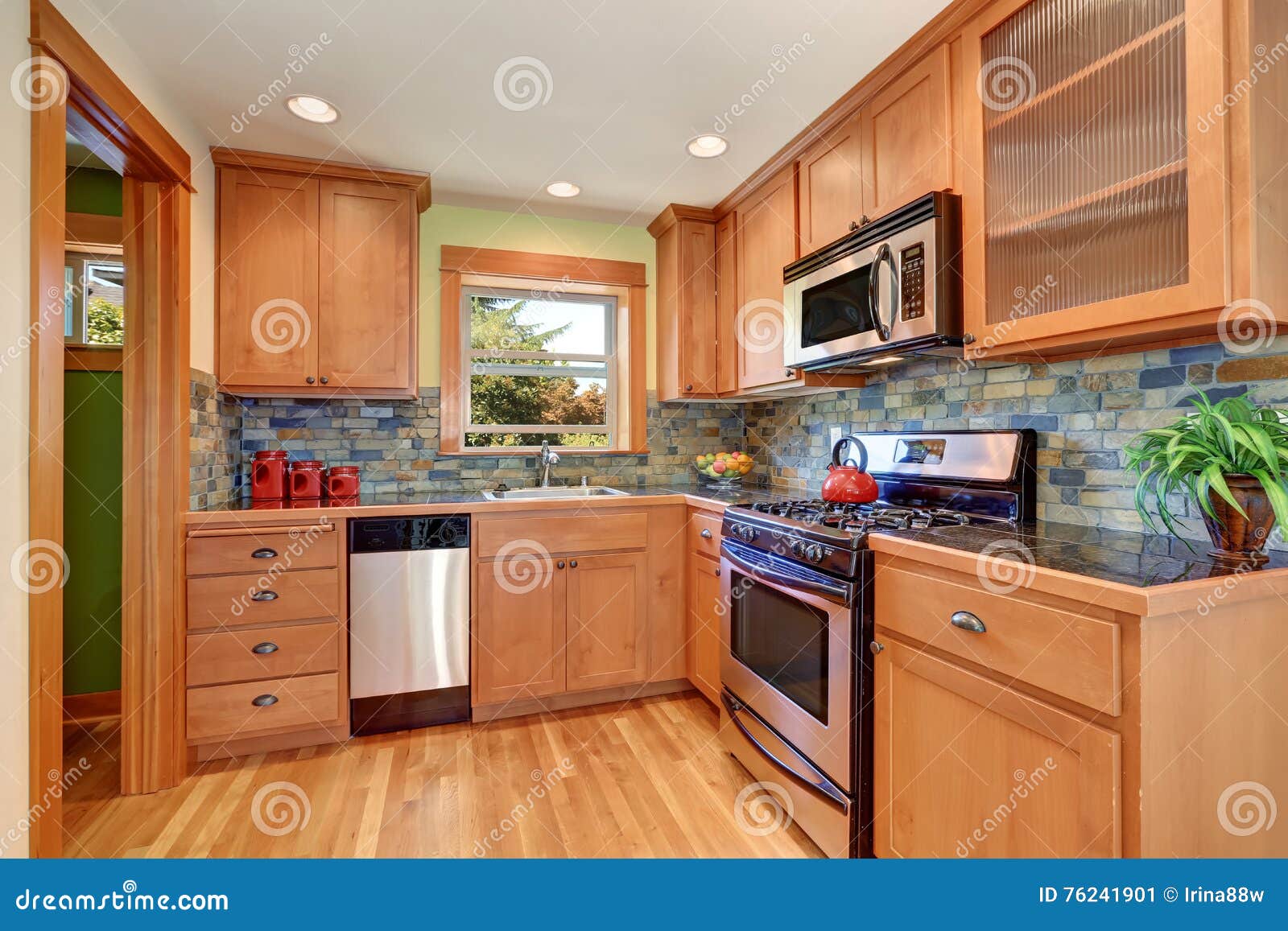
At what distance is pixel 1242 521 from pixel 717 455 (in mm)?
2171

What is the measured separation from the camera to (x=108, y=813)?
200 cm

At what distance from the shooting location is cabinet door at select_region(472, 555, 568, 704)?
262cm

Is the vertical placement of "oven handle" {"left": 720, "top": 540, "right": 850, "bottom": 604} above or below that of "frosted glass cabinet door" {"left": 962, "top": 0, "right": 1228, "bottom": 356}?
below

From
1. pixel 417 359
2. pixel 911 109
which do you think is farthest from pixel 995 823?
pixel 417 359

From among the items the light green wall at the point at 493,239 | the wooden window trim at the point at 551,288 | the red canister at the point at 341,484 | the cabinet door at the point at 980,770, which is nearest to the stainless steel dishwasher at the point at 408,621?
the red canister at the point at 341,484

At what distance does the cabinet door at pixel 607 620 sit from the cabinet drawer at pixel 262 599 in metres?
0.94

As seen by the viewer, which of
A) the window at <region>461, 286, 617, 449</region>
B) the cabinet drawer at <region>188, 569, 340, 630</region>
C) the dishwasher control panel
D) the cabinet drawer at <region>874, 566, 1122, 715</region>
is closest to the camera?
the cabinet drawer at <region>874, 566, 1122, 715</region>

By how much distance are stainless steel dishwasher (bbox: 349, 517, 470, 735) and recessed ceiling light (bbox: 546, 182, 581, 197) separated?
5.32 ft

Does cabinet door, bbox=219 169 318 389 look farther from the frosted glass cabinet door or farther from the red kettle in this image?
the frosted glass cabinet door

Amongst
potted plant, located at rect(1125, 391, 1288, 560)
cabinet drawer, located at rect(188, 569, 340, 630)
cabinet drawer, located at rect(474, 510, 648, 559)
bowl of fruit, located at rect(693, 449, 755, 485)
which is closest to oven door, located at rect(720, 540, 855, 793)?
cabinet drawer, located at rect(474, 510, 648, 559)

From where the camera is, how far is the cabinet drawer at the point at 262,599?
227cm

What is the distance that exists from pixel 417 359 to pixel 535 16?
64.3 inches

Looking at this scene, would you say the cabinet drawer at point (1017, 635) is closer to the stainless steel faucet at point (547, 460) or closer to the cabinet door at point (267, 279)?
the stainless steel faucet at point (547, 460)

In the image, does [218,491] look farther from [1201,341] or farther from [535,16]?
[1201,341]
